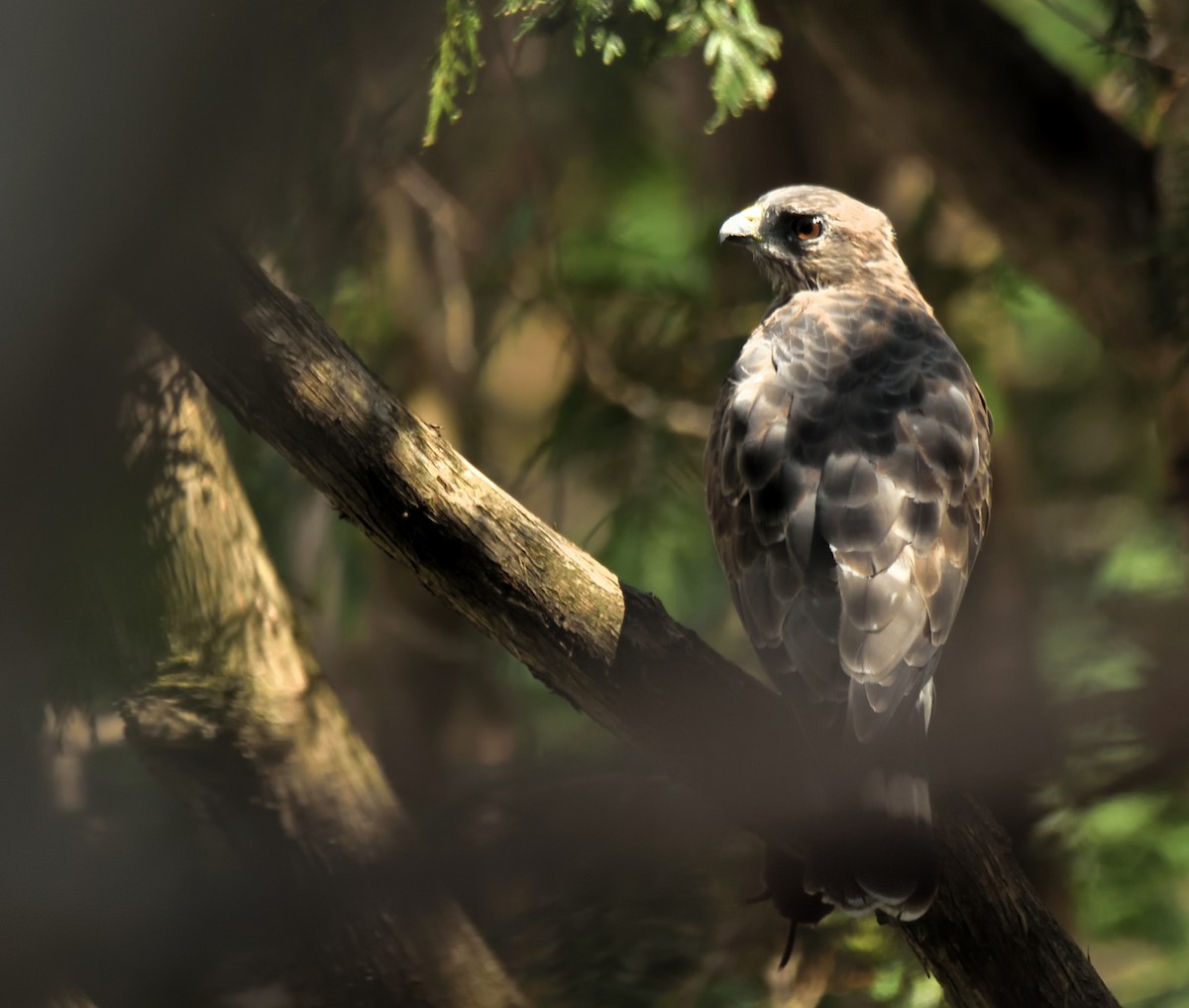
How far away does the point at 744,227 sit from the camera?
14.3 feet

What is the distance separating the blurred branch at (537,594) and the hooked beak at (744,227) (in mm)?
1989

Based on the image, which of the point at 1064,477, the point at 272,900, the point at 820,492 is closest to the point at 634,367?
the point at 820,492

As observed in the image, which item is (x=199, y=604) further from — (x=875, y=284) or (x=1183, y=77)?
(x=1183, y=77)

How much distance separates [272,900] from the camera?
1572mm

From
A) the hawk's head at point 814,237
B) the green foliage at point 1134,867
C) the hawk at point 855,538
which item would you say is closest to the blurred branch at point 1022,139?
the hawk's head at point 814,237

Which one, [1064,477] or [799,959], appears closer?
[799,959]

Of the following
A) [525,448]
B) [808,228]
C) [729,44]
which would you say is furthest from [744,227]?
[525,448]

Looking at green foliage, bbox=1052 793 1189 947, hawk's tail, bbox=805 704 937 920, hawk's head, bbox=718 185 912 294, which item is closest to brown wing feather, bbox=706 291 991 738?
hawk's tail, bbox=805 704 937 920

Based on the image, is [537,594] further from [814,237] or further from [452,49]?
[814,237]

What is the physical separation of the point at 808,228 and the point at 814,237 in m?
0.04

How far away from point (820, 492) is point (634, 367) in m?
2.06


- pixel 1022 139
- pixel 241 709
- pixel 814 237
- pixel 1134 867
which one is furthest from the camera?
pixel 1022 139

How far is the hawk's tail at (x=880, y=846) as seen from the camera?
2455mm

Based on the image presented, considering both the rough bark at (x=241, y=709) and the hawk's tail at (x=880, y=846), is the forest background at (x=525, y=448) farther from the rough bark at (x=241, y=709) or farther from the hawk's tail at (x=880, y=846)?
the hawk's tail at (x=880, y=846)
